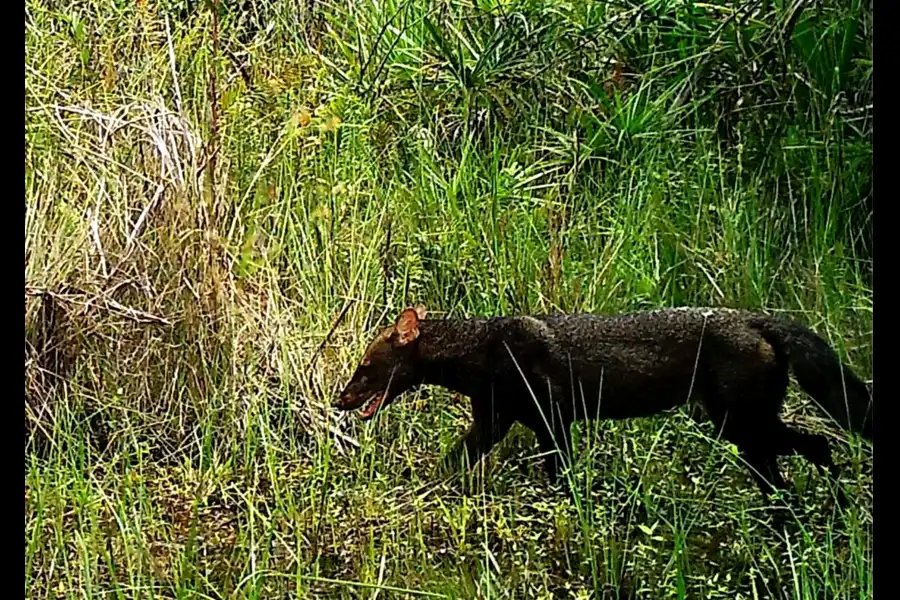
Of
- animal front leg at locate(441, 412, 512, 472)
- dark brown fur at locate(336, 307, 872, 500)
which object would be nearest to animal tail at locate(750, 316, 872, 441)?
dark brown fur at locate(336, 307, 872, 500)

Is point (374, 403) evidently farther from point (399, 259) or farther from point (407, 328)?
point (399, 259)

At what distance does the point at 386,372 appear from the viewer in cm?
125

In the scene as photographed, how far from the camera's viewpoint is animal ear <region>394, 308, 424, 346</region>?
125cm

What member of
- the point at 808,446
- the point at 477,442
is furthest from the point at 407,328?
the point at 808,446

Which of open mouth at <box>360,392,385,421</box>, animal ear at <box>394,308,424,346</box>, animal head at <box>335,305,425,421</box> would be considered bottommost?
open mouth at <box>360,392,385,421</box>

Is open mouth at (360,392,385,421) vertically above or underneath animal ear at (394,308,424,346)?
underneath

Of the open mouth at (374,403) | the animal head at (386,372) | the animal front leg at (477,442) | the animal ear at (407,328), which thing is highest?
the animal ear at (407,328)

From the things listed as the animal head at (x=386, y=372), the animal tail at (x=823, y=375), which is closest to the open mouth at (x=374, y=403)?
the animal head at (x=386, y=372)

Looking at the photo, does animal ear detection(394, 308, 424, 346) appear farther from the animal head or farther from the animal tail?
the animal tail

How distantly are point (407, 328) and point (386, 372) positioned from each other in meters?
0.05

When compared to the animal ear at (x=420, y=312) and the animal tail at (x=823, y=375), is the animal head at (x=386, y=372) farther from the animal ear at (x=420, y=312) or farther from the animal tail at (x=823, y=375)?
the animal tail at (x=823, y=375)

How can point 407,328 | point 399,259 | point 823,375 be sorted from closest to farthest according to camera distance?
point 823,375, point 407,328, point 399,259

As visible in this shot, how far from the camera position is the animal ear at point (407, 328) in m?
1.25

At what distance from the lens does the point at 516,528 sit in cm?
120
